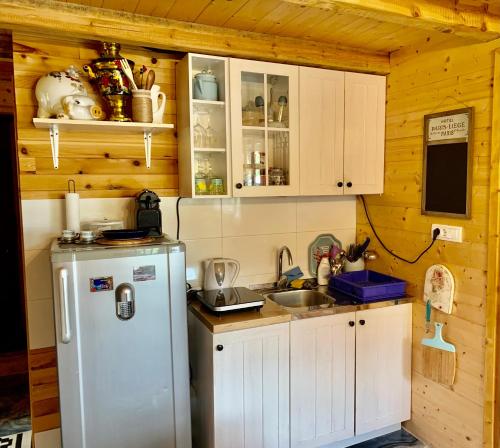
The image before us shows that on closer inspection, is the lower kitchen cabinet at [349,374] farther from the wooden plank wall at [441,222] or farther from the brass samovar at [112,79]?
the brass samovar at [112,79]

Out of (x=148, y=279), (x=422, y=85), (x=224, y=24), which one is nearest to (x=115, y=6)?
(x=224, y=24)

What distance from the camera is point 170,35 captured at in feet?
6.65

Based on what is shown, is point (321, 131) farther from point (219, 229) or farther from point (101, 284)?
point (101, 284)

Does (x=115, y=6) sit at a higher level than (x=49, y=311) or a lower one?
higher

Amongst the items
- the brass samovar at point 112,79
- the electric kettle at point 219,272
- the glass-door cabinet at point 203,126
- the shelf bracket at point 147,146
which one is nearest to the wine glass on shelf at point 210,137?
the glass-door cabinet at point 203,126

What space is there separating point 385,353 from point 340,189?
3.22ft

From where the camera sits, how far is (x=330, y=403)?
7.45 feet

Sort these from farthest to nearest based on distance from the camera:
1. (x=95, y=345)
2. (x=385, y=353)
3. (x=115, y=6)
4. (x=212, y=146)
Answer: (x=385, y=353) < (x=212, y=146) < (x=115, y=6) < (x=95, y=345)

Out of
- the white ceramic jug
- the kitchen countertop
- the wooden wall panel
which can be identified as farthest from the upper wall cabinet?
the wooden wall panel

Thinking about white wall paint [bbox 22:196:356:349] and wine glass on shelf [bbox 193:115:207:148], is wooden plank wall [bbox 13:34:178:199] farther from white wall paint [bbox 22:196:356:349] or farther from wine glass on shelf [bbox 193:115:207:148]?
wine glass on shelf [bbox 193:115:207:148]

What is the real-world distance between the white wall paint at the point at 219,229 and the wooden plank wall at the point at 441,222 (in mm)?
391

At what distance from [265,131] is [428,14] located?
3.06ft

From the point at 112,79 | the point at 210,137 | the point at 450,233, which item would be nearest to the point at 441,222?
the point at 450,233

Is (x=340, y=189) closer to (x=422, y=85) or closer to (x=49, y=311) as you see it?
(x=422, y=85)
